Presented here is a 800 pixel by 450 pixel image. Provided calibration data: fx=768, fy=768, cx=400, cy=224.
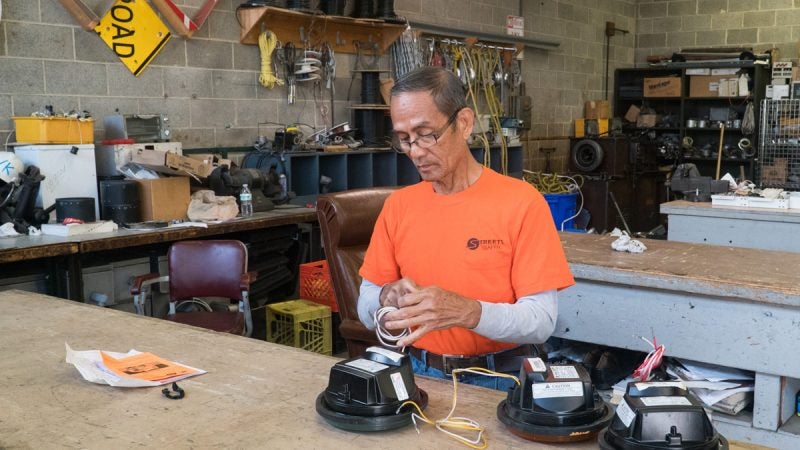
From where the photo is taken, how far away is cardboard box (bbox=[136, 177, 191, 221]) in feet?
13.0

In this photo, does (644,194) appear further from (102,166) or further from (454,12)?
(102,166)

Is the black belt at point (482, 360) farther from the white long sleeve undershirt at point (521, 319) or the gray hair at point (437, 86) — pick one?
the gray hair at point (437, 86)

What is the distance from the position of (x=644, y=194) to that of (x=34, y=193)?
20.5 feet

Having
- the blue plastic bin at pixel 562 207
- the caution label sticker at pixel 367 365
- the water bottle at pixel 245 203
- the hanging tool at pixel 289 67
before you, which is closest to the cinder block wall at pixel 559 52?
the blue plastic bin at pixel 562 207

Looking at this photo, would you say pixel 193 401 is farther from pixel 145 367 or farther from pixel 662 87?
pixel 662 87

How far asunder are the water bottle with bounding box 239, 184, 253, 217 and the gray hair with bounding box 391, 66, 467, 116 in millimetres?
2635

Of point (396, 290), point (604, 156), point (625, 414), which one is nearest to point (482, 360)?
point (396, 290)

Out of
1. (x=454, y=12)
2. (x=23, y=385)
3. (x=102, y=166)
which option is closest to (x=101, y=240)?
(x=102, y=166)

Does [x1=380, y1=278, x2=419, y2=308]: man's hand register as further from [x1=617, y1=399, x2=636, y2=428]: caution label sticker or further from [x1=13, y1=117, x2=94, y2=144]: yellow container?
[x1=13, y1=117, x2=94, y2=144]: yellow container

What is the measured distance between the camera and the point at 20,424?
4.58 ft

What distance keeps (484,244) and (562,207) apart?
528cm

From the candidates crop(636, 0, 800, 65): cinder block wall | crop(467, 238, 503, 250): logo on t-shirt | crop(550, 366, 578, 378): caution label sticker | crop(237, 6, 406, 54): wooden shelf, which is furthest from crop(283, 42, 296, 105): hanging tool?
crop(636, 0, 800, 65): cinder block wall

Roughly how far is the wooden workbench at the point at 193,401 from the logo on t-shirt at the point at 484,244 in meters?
0.39

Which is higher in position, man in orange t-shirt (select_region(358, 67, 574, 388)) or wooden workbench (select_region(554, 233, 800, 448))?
man in orange t-shirt (select_region(358, 67, 574, 388))
